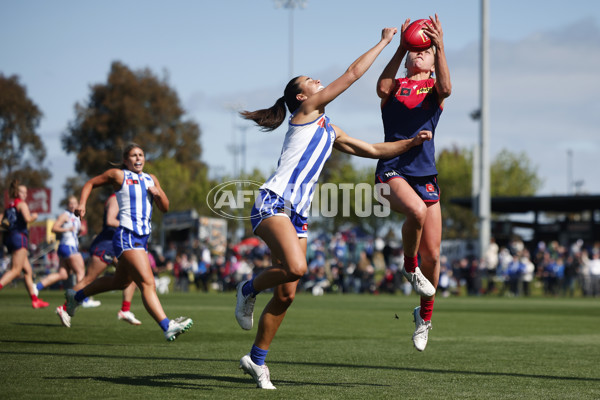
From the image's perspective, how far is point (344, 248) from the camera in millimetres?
40000

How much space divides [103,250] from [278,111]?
6709 mm

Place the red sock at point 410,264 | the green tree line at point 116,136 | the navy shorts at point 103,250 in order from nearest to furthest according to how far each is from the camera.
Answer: the red sock at point 410,264
the navy shorts at point 103,250
the green tree line at point 116,136

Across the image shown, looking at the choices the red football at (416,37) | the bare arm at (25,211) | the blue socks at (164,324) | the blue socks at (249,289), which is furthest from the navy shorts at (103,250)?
the red football at (416,37)

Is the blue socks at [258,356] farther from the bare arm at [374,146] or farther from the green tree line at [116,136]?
the green tree line at [116,136]

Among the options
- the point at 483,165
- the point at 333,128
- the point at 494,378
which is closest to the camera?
the point at 333,128

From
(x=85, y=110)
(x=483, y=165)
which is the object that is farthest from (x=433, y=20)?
(x=85, y=110)

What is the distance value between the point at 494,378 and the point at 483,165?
28780 millimetres

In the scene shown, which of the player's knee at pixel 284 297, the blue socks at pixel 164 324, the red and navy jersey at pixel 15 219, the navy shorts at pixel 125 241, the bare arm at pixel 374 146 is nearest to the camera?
the player's knee at pixel 284 297

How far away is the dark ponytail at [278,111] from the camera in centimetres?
632

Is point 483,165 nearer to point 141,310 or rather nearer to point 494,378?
point 141,310

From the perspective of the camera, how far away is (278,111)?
6375 millimetres

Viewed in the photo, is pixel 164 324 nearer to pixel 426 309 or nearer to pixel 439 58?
pixel 426 309

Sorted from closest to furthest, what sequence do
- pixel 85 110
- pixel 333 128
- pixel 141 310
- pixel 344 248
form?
pixel 333 128
pixel 141 310
pixel 344 248
pixel 85 110

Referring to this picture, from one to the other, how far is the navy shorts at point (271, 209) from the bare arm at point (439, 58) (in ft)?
5.99
